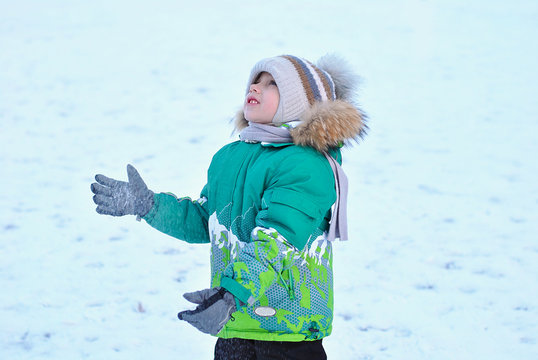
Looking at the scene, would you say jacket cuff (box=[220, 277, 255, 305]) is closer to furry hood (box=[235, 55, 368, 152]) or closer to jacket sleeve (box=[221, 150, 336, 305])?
jacket sleeve (box=[221, 150, 336, 305])

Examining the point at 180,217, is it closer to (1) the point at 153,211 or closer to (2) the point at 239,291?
(1) the point at 153,211

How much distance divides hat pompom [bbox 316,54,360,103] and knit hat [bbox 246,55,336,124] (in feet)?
0.37

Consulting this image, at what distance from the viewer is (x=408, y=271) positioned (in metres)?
4.25

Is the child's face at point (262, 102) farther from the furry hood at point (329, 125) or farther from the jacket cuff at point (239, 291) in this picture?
the jacket cuff at point (239, 291)

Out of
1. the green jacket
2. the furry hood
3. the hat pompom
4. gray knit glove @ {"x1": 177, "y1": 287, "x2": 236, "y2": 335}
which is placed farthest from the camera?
the hat pompom

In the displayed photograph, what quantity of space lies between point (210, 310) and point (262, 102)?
2.58ft

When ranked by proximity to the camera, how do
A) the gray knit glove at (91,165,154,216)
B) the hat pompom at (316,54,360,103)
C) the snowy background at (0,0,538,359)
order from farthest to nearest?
the snowy background at (0,0,538,359) → the hat pompom at (316,54,360,103) → the gray knit glove at (91,165,154,216)

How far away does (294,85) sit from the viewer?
84.6 inches

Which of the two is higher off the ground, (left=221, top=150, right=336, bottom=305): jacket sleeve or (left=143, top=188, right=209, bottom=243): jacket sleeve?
(left=221, top=150, right=336, bottom=305): jacket sleeve

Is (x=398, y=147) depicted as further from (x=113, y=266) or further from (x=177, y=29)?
(x=177, y=29)

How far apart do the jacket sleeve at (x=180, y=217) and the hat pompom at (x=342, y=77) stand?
62 centimetres

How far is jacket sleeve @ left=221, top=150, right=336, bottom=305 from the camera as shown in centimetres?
175

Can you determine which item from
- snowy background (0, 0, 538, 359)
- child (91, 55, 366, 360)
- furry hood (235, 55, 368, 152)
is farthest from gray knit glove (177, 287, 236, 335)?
snowy background (0, 0, 538, 359)

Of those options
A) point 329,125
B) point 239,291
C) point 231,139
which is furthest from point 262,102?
point 231,139
